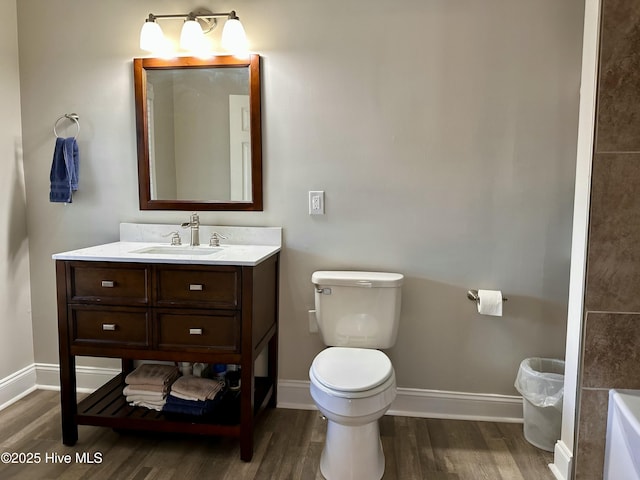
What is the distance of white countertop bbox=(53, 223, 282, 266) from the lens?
1940 mm

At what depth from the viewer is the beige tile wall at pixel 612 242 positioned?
5.32 feet

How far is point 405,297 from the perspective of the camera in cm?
235

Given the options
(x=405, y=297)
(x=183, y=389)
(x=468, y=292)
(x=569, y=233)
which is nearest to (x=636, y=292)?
(x=569, y=233)

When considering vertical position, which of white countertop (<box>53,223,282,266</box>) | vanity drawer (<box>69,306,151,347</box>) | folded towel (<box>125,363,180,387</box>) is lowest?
folded towel (<box>125,363,180,387</box>)

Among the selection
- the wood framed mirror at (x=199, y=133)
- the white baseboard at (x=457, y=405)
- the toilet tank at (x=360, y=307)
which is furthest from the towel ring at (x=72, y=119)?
the white baseboard at (x=457, y=405)

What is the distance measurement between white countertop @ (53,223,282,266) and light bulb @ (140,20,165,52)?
907mm

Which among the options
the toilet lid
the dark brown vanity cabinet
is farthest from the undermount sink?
the toilet lid

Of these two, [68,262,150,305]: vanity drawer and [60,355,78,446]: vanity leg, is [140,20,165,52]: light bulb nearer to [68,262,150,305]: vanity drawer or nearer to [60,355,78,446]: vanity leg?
[68,262,150,305]: vanity drawer

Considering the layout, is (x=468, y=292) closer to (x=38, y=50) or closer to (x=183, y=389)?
(x=183, y=389)

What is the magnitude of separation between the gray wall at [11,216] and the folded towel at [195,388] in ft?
3.50

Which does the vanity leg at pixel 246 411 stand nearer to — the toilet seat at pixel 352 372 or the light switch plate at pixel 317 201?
the toilet seat at pixel 352 372

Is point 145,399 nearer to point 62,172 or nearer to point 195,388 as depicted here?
point 195,388

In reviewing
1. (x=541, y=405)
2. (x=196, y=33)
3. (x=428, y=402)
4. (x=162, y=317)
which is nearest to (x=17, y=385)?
(x=162, y=317)

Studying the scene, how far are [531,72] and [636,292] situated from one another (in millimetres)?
1109
